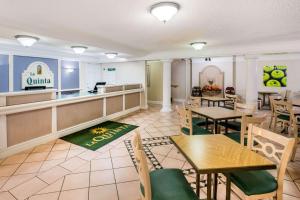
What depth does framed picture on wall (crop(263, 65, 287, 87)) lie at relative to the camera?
8094mm

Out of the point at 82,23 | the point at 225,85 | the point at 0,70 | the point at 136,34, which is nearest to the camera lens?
the point at 82,23

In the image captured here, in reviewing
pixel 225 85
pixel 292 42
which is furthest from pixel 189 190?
pixel 225 85

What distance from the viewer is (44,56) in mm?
6715


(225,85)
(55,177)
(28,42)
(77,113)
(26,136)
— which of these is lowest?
(55,177)

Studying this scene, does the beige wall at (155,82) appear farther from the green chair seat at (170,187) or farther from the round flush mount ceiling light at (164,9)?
the green chair seat at (170,187)

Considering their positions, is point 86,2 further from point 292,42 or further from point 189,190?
point 292,42

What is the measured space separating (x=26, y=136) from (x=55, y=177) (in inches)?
57.8

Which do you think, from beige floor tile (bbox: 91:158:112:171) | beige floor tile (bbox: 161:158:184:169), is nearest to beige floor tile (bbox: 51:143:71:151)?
beige floor tile (bbox: 91:158:112:171)

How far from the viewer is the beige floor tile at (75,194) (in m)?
2.17

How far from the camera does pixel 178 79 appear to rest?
1001cm

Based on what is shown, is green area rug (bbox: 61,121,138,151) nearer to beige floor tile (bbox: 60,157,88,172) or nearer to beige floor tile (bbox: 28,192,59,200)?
beige floor tile (bbox: 60,157,88,172)

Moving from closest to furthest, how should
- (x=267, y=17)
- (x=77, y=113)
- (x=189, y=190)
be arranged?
1. (x=189, y=190)
2. (x=267, y=17)
3. (x=77, y=113)

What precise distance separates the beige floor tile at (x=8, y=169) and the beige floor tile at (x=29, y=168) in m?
0.07

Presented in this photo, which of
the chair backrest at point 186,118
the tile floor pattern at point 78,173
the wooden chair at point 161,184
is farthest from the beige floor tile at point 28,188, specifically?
the chair backrest at point 186,118
